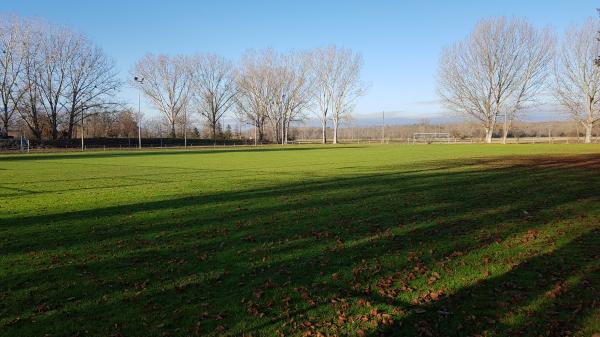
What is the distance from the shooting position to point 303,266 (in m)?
5.85

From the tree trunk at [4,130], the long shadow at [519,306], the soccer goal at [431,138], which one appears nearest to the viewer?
the long shadow at [519,306]

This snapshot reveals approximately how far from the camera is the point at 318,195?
41.7 feet

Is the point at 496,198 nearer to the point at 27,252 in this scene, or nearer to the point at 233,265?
the point at 233,265

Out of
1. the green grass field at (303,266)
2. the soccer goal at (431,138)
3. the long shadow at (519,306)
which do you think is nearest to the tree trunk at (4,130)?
the green grass field at (303,266)

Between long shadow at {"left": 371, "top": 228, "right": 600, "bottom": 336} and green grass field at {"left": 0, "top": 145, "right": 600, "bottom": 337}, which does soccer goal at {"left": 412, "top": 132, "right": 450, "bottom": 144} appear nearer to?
green grass field at {"left": 0, "top": 145, "right": 600, "bottom": 337}

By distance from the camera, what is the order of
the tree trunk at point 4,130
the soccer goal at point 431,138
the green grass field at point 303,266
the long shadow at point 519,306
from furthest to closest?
the soccer goal at point 431,138 < the tree trunk at point 4,130 < the green grass field at point 303,266 < the long shadow at point 519,306

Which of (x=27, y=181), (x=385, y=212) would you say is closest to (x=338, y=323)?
(x=385, y=212)

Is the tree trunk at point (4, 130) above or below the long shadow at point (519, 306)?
above

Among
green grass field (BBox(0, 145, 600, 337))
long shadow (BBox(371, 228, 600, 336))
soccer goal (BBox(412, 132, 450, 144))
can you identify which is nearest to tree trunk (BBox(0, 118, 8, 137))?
green grass field (BBox(0, 145, 600, 337))

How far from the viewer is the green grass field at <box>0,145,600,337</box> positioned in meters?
4.09

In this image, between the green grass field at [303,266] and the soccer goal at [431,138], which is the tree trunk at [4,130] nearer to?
the green grass field at [303,266]

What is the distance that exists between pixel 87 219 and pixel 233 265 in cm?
488

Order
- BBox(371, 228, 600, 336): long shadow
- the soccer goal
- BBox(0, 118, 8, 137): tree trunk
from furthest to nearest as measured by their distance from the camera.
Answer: the soccer goal
BBox(0, 118, 8, 137): tree trunk
BBox(371, 228, 600, 336): long shadow

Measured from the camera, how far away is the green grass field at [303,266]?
4.09m
